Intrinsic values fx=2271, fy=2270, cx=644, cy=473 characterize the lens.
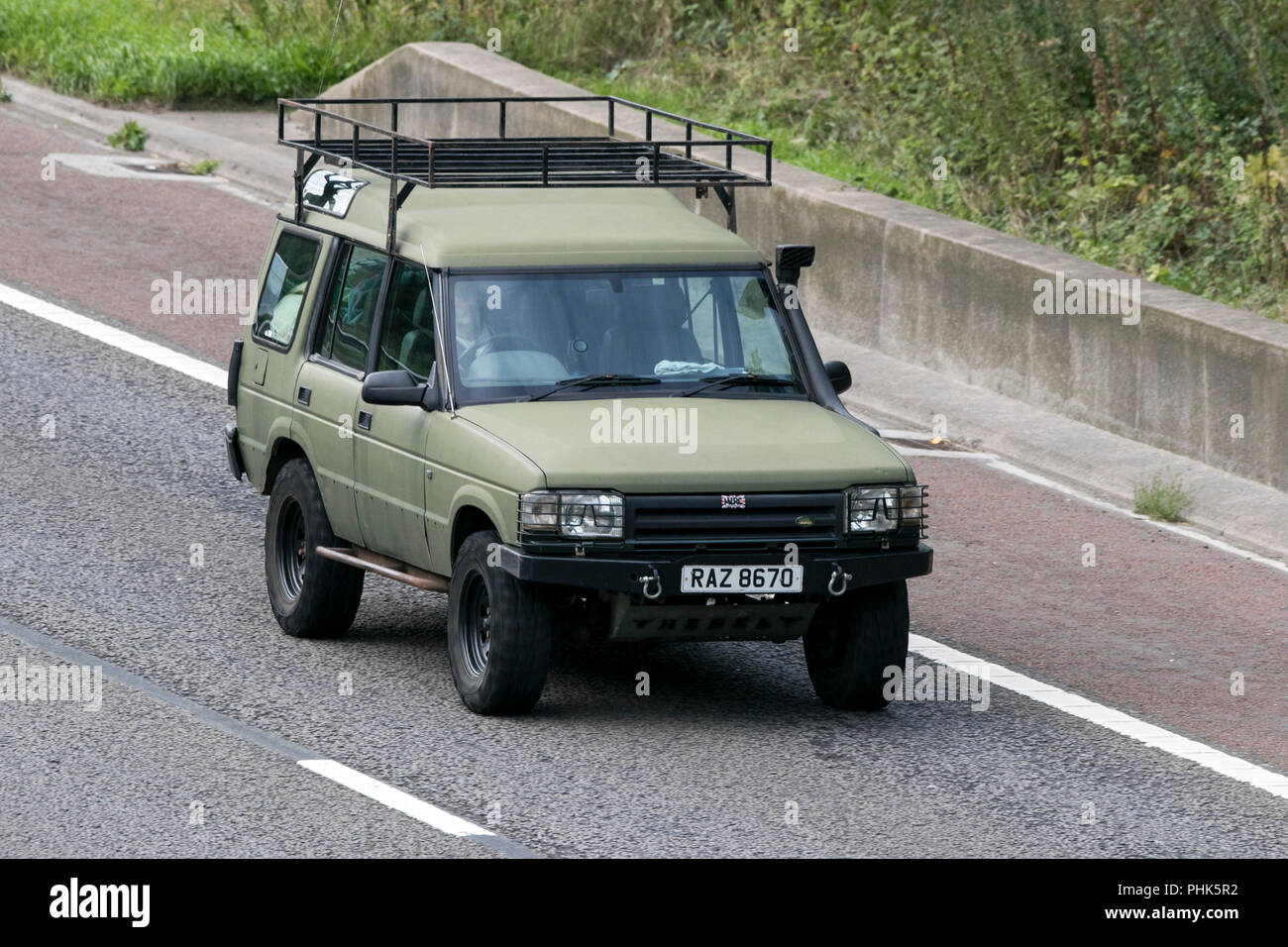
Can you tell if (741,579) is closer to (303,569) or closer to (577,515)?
(577,515)

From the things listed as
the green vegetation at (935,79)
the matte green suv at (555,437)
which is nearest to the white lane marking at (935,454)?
the green vegetation at (935,79)

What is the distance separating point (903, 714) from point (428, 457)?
2282 mm

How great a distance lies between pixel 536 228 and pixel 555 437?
133cm

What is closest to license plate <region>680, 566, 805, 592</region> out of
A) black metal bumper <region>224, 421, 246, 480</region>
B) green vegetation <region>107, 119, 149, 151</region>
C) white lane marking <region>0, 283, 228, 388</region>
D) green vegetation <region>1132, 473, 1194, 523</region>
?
black metal bumper <region>224, 421, 246, 480</region>

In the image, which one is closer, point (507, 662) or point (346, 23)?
point (507, 662)

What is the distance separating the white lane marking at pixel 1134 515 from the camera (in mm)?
12672

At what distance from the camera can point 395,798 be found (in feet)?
26.9

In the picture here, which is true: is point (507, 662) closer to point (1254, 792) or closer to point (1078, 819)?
point (1078, 819)

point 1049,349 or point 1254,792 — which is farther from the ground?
point 1049,349

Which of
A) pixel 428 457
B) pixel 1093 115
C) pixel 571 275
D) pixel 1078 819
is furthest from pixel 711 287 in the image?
pixel 1093 115

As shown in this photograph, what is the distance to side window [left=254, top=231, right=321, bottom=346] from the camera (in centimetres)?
1066

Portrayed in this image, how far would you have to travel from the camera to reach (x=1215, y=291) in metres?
15.8

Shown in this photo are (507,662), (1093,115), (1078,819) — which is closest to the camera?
(1078,819)

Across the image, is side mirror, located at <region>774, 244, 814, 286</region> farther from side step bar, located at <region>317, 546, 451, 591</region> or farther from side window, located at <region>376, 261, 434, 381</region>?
side step bar, located at <region>317, 546, 451, 591</region>
